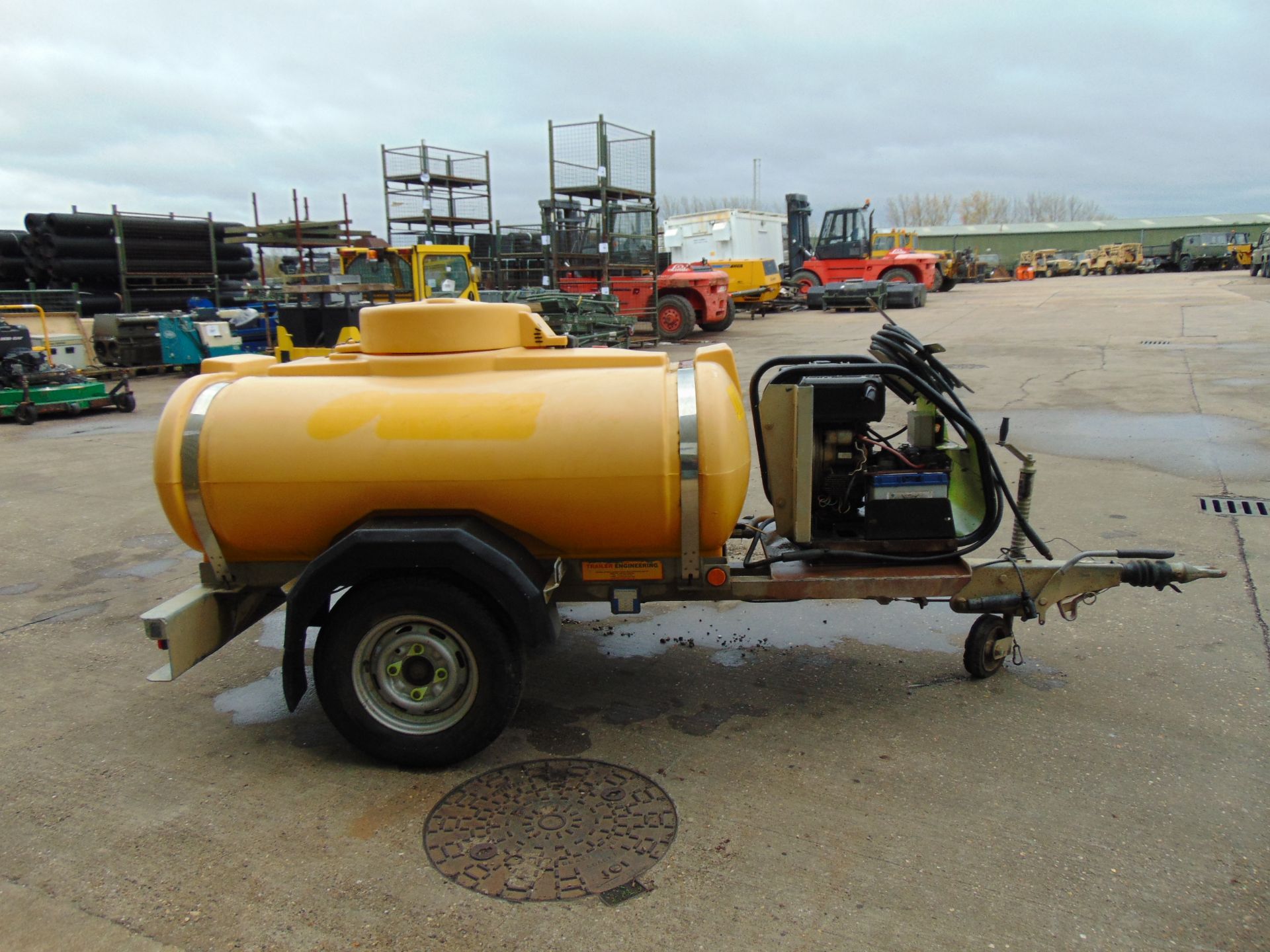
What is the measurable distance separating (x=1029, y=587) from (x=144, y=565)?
224 inches

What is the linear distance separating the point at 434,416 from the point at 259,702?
5.94 feet

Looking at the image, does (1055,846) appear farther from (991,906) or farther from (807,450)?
(807,450)

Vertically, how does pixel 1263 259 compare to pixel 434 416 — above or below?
above

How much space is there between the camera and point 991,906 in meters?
2.75

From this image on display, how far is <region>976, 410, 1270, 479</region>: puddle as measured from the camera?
8.00m

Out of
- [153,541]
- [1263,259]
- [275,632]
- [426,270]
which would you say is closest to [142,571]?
[153,541]

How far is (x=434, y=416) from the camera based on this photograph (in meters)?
3.55

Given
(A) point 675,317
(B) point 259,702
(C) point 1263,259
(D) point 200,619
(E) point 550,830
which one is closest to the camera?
(E) point 550,830

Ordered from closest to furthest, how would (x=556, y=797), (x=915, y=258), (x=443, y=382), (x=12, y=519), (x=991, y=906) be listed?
(x=991, y=906) → (x=556, y=797) → (x=443, y=382) → (x=12, y=519) → (x=915, y=258)

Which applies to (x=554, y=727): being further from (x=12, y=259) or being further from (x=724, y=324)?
(x=12, y=259)

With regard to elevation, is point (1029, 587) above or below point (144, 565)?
above

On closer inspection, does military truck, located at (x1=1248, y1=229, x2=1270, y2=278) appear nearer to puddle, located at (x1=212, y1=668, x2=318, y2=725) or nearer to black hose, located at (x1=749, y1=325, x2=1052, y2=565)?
black hose, located at (x1=749, y1=325, x2=1052, y2=565)

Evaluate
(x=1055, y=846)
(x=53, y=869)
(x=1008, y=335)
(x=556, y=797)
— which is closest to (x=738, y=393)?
(x=556, y=797)

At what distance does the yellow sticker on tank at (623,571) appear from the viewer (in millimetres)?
3777
